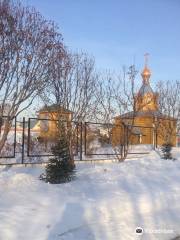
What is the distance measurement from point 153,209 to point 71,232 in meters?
2.44

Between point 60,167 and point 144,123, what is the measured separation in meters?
19.8

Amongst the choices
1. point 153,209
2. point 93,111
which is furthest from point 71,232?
point 93,111

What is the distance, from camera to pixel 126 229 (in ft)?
22.1

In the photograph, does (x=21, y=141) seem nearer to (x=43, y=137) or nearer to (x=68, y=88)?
(x=43, y=137)

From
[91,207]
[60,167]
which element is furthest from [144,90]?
[91,207]

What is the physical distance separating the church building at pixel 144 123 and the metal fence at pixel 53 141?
72mm

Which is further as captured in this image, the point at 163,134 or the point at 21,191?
the point at 163,134

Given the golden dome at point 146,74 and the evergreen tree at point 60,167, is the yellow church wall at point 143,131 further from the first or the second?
the evergreen tree at point 60,167

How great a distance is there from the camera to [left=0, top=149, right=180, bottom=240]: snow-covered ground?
6.46 meters

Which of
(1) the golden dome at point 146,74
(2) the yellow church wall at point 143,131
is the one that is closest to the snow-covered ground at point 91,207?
(2) the yellow church wall at point 143,131

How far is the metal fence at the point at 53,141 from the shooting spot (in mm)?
13867

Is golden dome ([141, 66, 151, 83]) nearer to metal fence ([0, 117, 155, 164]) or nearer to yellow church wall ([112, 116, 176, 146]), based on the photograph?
yellow church wall ([112, 116, 176, 146])

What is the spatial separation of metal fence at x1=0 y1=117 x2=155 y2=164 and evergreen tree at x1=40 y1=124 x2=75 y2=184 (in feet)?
6.83

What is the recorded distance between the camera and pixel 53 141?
51.5ft
